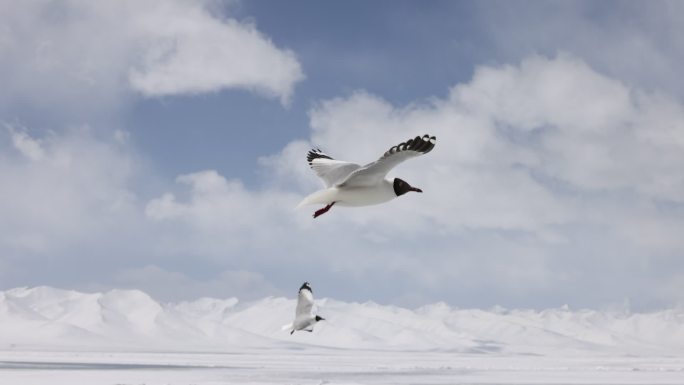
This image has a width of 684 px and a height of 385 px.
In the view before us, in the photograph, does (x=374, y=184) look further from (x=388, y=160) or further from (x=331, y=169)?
(x=331, y=169)

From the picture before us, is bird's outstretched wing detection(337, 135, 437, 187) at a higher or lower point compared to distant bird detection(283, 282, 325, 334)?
higher

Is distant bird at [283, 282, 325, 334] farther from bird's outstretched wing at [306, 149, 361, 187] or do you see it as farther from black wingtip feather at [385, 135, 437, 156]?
black wingtip feather at [385, 135, 437, 156]

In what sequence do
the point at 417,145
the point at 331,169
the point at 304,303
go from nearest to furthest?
the point at 417,145
the point at 331,169
the point at 304,303

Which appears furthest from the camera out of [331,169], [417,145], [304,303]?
[304,303]

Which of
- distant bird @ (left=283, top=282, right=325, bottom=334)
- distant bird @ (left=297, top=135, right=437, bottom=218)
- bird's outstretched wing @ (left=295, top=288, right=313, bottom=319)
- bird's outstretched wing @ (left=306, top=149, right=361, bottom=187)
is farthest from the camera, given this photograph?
bird's outstretched wing @ (left=295, top=288, right=313, bottom=319)

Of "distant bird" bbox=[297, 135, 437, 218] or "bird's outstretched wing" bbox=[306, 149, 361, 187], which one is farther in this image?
"bird's outstretched wing" bbox=[306, 149, 361, 187]

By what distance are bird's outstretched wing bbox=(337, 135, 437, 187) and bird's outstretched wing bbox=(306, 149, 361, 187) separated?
527 millimetres

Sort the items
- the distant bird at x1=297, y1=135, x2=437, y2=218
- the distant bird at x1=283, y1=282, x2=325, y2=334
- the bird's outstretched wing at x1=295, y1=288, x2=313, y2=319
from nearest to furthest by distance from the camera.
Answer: the distant bird at x1=297, y1=135, x2=437, y2=218, the distant bird at x1=283, y1=282, x2=325, y2=334, the bird's outstretched wing at x1=295, y1=288, x2=313, y2=319

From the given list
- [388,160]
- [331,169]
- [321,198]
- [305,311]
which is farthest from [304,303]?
[388,160]

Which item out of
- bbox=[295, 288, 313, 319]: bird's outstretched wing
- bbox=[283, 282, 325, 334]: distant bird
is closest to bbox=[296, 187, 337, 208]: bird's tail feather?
bbox=[283, 282, 325, 334]: distant bird

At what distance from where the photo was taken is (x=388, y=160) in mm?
12336

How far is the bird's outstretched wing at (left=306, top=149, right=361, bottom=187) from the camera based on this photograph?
43.7 ft

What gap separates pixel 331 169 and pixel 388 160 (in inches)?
67.9

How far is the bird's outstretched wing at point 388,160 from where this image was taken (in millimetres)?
12258
